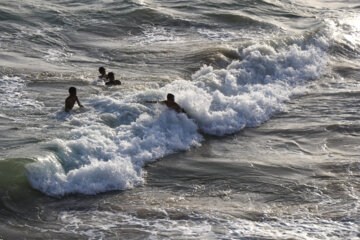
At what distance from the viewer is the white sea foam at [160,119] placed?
10.1 metres

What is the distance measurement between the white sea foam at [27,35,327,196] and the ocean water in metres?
0.03

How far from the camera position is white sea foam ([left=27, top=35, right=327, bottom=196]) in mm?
10102

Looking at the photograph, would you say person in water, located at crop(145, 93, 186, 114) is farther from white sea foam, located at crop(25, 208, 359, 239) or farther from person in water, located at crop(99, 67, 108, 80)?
white sea foam, located at crop(25, 208, 359, 239)

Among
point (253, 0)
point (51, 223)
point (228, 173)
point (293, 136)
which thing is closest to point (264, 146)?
point (293, 136)

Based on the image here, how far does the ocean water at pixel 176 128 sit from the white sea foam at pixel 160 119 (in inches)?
1.3

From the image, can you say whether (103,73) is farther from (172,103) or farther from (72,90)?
(172,103)

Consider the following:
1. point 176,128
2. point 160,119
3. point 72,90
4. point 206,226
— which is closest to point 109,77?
point 72,90

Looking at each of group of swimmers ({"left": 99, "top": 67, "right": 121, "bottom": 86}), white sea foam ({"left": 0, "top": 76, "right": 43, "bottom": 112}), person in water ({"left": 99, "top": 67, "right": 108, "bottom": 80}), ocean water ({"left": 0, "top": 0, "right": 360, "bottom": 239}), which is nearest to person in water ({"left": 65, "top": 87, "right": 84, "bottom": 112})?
ocean water ({"left": 0, "top": 0, "right": 360, "bottom": 239})

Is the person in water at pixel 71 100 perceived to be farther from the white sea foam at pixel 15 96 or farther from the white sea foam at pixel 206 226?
the white sea foam at pixel 206 226

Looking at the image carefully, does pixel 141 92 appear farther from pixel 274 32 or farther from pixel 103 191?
pixel 274 32

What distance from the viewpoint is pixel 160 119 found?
12703 mm

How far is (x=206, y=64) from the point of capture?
17.0 m

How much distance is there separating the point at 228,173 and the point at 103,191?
2099 mm

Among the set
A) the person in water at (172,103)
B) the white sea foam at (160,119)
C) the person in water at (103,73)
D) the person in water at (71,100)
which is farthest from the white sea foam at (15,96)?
the person in water at (172,103)
